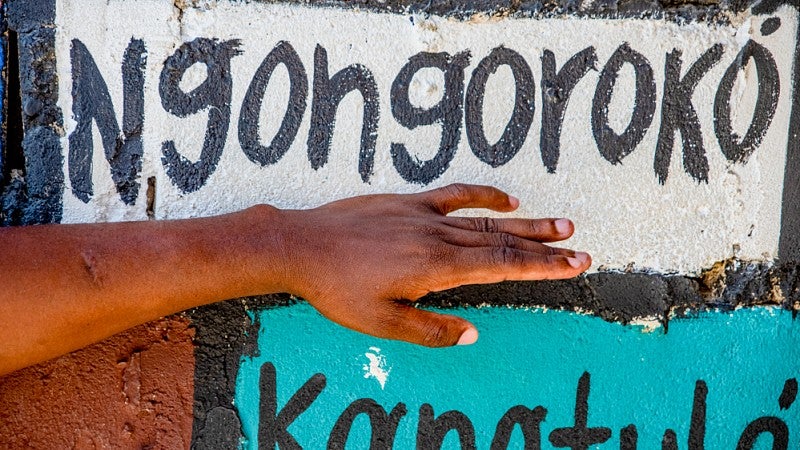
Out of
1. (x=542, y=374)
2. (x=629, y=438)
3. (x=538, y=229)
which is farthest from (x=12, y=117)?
(x=629, y=438)

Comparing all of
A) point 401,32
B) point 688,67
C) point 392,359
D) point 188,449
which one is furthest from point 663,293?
point 188,449

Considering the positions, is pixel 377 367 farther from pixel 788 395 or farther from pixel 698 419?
pixel 788 395

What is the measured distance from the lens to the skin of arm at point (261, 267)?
1178 mm

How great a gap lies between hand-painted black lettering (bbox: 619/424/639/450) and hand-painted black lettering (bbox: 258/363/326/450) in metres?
0.71

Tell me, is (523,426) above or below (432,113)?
below

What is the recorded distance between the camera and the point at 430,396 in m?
1.51

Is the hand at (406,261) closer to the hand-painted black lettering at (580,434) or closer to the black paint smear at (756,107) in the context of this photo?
the hand-painted black lettering at (580,434)

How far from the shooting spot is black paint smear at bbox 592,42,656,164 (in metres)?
1.52

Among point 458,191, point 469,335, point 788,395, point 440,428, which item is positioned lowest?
point 440,428

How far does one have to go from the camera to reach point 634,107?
5.01 ft

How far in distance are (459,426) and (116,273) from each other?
82 cm

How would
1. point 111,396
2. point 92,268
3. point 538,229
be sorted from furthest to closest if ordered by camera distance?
point 111,396, point 538,229, point 92,268

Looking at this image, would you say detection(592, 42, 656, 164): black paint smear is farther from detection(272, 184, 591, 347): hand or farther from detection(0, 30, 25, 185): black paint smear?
detection(0, 30, 25, 185): black paint smear

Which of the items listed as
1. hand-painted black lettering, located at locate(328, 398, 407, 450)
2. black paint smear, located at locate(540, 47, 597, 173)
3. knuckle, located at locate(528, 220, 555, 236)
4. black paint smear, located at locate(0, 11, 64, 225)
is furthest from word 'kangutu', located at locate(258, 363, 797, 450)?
black paint smear, located at locate(0, 11, 64, 225)
